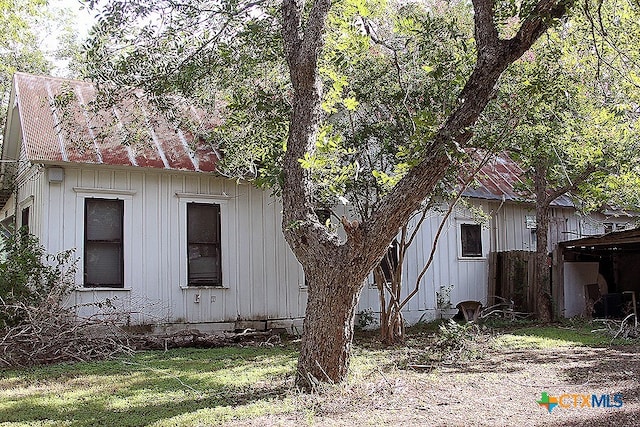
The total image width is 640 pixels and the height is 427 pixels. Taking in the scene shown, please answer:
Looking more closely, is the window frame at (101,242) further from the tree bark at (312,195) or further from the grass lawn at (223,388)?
the tree bark at (312,195)

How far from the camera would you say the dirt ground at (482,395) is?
19.7ft

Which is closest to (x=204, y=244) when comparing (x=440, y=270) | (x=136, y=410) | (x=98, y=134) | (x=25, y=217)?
(x=98, y=134)

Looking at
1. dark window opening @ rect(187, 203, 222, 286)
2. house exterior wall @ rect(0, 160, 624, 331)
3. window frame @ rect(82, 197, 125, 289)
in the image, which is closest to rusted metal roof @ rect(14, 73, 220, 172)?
house exterior wall @ rect(0, 160, 624, 331)

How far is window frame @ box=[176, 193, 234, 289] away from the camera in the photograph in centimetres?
1224

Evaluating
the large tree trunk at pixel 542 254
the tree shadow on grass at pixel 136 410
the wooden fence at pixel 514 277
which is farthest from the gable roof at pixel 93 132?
the tree shadow on grass at pixel 136 410

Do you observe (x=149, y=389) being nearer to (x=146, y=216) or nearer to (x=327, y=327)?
(x=327, y=327)

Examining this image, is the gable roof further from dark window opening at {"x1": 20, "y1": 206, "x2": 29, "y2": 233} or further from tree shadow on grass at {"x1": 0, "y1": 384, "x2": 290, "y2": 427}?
tree shadow on grass at {"x1": 0, "y1": 384, "x2": 290, "y2": 427}

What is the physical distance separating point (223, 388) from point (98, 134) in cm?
485

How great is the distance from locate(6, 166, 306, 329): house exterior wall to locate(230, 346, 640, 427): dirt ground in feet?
16.0

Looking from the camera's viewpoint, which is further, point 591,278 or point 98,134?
point 591,278

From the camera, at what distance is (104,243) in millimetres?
11648

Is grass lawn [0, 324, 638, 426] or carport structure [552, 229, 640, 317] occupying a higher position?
carport structure [552, 229, 640, 317]

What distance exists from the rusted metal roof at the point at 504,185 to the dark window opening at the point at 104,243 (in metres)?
7.83

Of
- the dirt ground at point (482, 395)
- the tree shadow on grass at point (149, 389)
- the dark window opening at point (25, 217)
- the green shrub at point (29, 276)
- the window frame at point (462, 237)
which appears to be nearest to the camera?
the dirt ground at point (482, 395)
